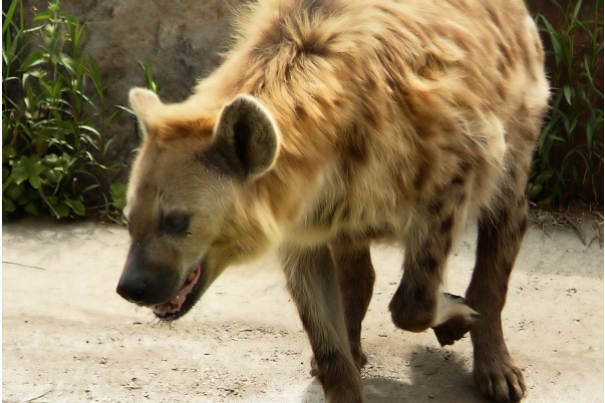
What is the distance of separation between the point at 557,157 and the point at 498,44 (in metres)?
1.75

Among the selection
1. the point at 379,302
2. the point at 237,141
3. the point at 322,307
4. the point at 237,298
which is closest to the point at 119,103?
the point at 237,298

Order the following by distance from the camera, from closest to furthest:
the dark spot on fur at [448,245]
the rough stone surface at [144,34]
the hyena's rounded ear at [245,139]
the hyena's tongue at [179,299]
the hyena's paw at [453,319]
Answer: the hyena's rounded ear at [245,139], the hyena's tongue at [179,299], the dark spot on fur at [448,245], the hyena's paw at [453,319], the rough stone surface at [144,34]

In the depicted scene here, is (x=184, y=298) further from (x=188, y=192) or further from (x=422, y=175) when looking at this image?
(x=422, y=175)

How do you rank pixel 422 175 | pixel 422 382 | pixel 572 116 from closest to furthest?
pixel 422 175 → pixel 422 382 → pixel 572 116

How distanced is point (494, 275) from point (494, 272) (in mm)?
11

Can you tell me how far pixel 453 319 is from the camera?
3195mm

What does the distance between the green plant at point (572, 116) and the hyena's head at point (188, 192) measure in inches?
100

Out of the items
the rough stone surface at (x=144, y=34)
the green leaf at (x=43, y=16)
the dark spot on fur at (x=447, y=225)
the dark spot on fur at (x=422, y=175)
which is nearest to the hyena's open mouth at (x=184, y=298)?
the dark spot on fur at (x=422, y=175)

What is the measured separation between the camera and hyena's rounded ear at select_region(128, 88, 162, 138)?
258cm

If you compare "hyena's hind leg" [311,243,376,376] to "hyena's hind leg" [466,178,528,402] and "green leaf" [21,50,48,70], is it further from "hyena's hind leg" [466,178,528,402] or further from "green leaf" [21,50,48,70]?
"green leaf" [21,50,48,70]

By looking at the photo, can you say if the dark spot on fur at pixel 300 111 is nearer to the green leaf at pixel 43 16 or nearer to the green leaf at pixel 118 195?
the green leaf at pixel 118 195

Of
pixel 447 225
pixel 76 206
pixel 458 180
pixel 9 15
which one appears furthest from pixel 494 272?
pixel 9 15

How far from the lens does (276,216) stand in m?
2.59

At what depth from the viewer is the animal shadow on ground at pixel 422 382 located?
3275 mm
